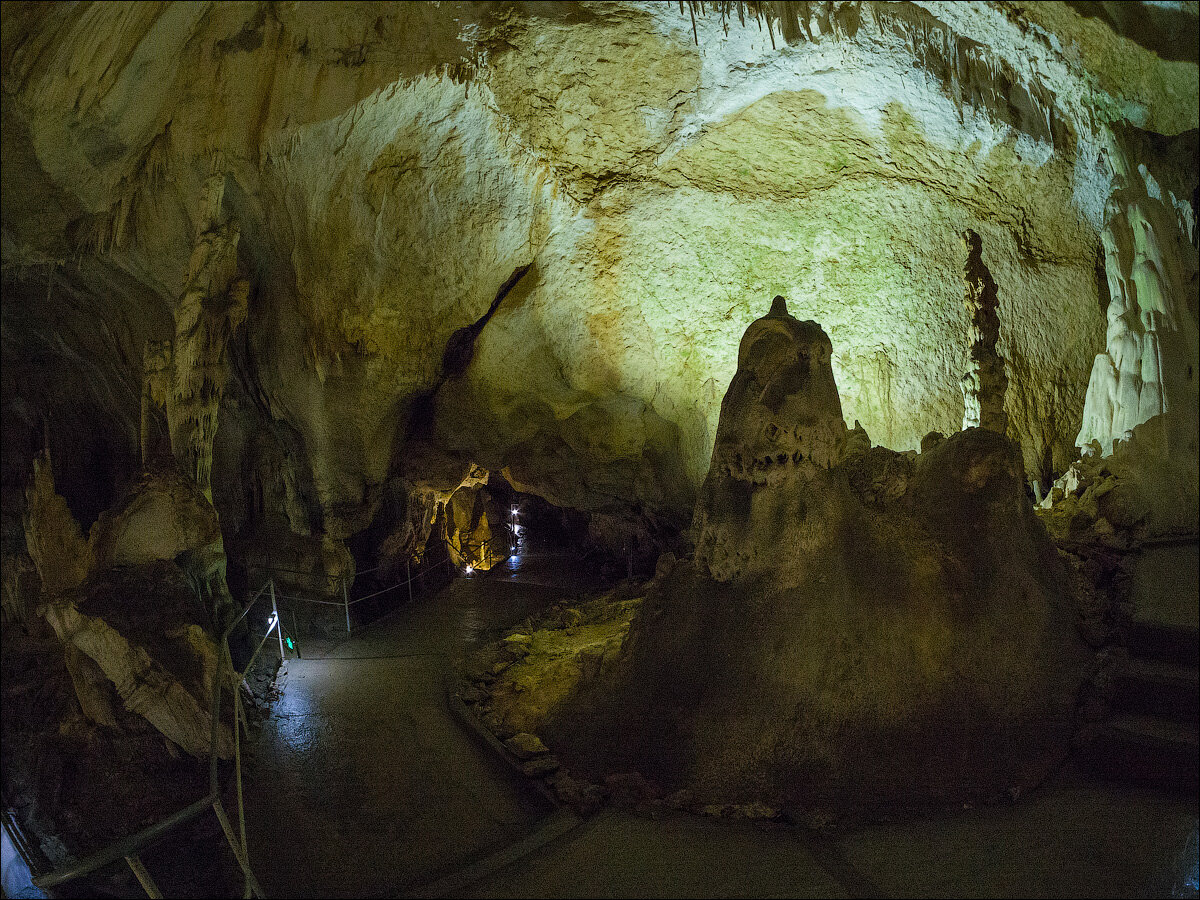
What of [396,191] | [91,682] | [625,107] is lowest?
[91,682]

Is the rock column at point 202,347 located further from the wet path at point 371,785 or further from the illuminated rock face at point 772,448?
the illuminated rock face at point 772,448

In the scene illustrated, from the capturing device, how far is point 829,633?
511 cm

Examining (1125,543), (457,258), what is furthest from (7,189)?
(1125,543)

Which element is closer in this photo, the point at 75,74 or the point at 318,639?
the point at 75,74

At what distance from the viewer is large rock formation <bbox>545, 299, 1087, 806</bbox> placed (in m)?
4.89

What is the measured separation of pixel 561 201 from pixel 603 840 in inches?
269

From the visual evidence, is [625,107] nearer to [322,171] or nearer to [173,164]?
[322,171]

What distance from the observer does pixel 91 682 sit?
6625 millimetres

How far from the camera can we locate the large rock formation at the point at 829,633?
489 cm

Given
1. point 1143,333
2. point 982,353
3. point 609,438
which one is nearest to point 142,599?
point 609,438

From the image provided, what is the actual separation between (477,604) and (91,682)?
538cm

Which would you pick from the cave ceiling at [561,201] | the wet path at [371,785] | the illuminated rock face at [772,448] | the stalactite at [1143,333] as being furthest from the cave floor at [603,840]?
the cave ceiling at [561,201]

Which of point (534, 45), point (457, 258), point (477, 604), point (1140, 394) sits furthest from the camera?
point (477, 604)

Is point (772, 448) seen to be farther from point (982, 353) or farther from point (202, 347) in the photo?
point (202, 347)
